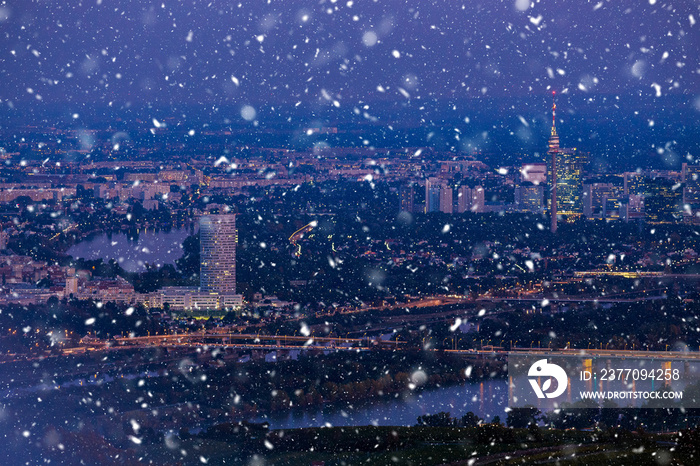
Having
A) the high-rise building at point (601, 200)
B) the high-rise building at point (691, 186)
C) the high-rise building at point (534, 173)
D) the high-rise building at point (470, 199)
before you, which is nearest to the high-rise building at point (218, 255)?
the high-rise building at point (470, 199)

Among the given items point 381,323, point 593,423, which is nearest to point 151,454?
point 593,423

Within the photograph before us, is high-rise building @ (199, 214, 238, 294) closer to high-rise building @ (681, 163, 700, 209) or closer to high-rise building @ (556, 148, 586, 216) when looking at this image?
high-rise building @ (556, 148, 586, 216)

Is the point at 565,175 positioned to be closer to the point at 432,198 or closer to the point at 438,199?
the point at 438,199

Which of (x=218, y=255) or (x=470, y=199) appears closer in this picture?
(x=218, y=255)

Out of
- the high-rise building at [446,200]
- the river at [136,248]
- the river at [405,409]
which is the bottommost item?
the river at [405,409]

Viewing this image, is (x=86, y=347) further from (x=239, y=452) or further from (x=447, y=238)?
(x=447, y=238)

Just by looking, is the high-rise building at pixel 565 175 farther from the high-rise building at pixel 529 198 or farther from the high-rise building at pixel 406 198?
the high-rise building at pixel 406 198

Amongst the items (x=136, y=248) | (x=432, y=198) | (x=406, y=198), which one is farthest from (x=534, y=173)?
(x=136, y=248)
